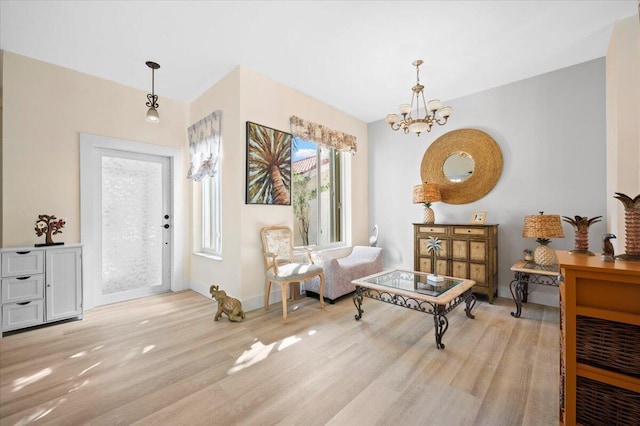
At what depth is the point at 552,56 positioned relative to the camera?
2953 mm

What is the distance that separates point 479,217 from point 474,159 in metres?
0.85

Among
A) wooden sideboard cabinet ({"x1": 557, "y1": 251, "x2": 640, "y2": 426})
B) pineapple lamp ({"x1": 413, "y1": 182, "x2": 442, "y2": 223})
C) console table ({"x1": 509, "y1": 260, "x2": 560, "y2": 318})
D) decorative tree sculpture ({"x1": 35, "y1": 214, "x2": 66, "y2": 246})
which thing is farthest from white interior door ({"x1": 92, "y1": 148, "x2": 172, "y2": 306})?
console table ({"x1": 509, "y1": 260, "x2": 560, "y2": 318})

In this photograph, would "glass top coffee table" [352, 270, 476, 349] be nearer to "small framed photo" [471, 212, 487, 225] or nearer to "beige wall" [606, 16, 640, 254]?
"small framed photo" [471, 212, 487, 225]

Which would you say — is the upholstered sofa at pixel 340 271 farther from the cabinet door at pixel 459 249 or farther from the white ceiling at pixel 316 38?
the white ceiling at pixel 316 38

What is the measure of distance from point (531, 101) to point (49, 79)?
580 cm

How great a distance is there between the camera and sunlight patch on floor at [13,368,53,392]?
1.80 meters

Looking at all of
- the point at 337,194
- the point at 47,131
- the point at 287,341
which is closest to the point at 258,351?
the point at 287,341

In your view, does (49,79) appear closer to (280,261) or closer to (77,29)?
(77,29)

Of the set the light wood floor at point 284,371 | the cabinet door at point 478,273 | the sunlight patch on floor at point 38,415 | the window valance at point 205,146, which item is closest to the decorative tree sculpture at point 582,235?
the light wood floor at point 284,371

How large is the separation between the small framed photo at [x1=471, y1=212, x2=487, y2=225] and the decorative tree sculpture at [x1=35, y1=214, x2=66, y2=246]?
5.07m

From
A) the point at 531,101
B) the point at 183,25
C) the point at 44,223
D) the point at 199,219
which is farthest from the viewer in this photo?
the point at 199,219

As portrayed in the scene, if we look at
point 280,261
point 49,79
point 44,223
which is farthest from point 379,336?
point 49,79

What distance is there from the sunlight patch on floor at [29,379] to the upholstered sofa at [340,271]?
250 cm

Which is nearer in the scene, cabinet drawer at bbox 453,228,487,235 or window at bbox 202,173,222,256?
cabinet drawer at bbox 453,228,487,235
